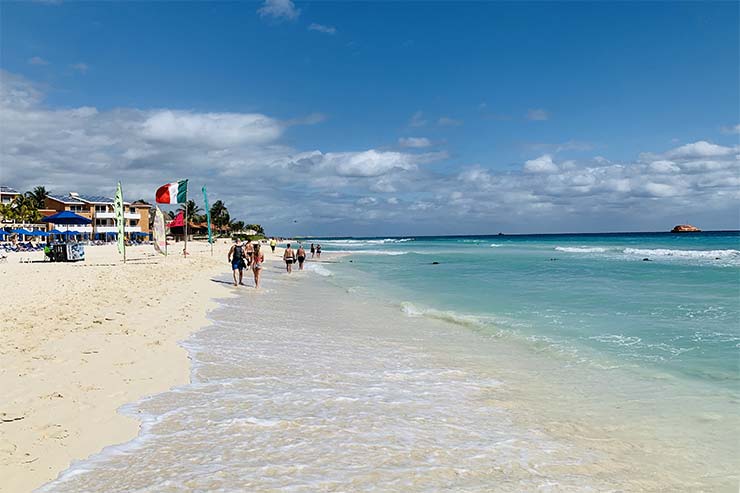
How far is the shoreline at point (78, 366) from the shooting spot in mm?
4047

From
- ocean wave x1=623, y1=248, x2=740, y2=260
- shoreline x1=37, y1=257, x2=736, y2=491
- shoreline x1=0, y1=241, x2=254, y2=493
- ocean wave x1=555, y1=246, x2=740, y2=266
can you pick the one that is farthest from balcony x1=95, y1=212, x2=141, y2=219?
shoreline x1=37, y1=257, x2=736, y2=491

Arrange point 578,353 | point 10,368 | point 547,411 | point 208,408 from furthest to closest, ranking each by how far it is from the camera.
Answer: point 578,353 → point 10,368 → point 547,411 → point 208,408

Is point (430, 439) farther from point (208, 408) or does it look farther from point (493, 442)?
point (208, 408)

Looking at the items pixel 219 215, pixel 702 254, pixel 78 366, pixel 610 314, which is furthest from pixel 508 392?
pixel 219 215

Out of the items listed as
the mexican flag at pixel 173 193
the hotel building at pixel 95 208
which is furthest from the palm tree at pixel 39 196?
the mexican flag at pixel 173 193

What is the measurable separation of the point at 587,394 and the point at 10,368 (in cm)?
730

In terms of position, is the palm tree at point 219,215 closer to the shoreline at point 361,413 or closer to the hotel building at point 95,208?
the hotel building at point 95,208

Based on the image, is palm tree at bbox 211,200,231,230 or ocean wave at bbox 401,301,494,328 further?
palm tree at bbox 211,200,231,230

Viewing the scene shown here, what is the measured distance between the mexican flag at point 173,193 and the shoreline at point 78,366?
14.5 metres

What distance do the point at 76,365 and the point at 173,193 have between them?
77.0ft

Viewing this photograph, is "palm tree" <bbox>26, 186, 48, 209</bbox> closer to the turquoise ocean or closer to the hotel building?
the hotel building

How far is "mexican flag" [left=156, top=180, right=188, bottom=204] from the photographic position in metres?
27.6

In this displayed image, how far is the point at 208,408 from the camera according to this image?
5094 mm

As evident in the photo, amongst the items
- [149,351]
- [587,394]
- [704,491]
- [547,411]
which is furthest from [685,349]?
[149,351]
